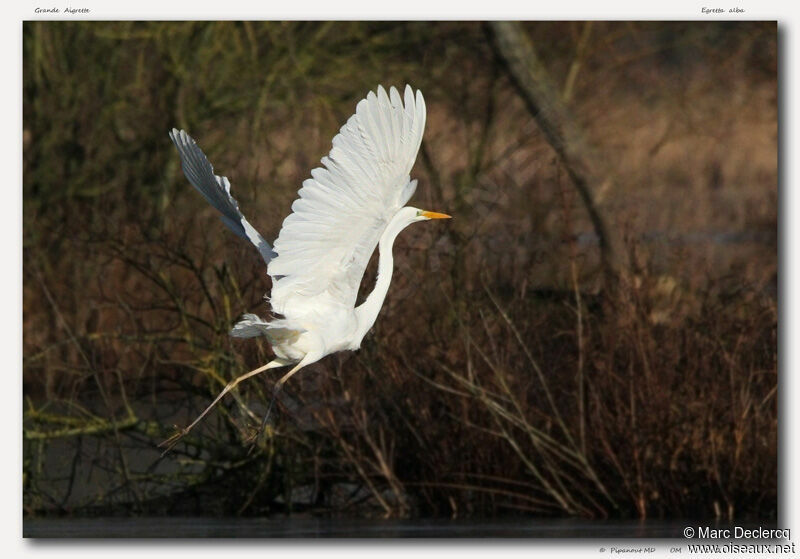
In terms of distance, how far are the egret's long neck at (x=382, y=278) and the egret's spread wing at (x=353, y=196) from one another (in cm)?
14

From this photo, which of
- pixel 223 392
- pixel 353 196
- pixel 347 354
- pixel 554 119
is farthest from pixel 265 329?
pixel 554 119

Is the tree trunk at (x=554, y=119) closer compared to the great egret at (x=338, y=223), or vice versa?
the great egret at (x=338, y=223)

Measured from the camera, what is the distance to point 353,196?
608cm

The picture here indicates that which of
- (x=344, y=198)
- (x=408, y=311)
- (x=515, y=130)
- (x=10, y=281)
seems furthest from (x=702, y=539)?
(x=515, y=130)

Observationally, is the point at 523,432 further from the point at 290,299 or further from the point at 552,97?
the point at 552,97

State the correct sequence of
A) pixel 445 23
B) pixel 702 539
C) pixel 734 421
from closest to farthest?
1. pixel 702 539
2. pixel 734 421
3. pixel 445 23

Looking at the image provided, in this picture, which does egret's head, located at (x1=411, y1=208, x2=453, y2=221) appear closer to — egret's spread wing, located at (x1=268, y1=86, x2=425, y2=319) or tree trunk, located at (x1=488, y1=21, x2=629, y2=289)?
egret's spread wing, located at (x1=268, y1=86, x2=425, y2=319)

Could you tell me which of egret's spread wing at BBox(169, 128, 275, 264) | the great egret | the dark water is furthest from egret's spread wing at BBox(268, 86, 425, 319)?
the dark water

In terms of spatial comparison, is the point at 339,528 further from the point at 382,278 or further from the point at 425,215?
the point at 425,215

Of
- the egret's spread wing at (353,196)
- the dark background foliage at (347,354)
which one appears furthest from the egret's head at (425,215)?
the dark background foliage at (347,354)

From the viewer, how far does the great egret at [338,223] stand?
5957mm

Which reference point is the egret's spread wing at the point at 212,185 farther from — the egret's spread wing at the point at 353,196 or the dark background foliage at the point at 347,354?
the dark background foliage at the point at 347,354

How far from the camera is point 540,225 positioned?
10391 millimetres

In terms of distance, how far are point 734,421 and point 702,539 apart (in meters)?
0.86
